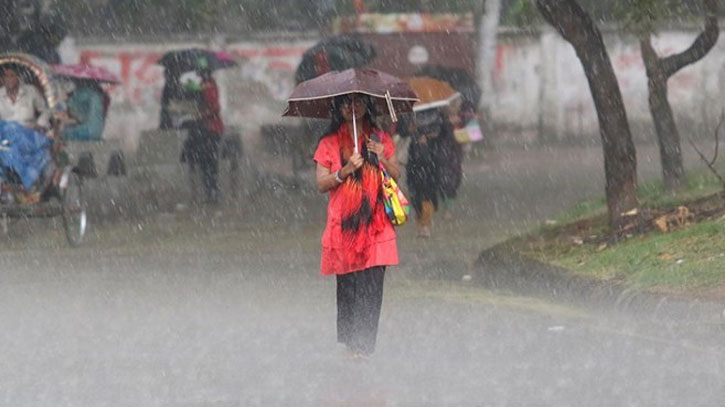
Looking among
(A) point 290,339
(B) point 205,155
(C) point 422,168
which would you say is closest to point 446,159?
(C) point 422,168

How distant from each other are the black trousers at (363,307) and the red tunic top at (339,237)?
6cm

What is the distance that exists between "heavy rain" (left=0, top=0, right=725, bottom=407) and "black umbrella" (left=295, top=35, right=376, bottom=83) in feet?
0.24

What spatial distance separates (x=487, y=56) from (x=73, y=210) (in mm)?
17875

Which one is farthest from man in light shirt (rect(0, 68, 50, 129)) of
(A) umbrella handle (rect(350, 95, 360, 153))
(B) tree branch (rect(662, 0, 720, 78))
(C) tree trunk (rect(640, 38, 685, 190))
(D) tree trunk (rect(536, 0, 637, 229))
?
(A) umbrella handle (rect(350, 95, 360, 153))

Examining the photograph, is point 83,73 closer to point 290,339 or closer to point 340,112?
point 290,339

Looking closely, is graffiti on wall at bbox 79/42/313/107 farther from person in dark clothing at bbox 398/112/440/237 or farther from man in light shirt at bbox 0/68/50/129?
man in light shirt at bbox 0/68/50/129

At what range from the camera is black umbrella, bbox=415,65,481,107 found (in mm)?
32906

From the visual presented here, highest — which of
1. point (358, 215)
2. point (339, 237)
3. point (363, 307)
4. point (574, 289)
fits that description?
point (358, 215)

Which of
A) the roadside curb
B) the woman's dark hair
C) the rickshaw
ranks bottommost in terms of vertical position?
the roadside curb

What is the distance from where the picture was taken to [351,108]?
9438mm

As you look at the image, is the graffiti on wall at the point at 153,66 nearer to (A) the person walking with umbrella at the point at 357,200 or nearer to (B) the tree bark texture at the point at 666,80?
(B) the tree bark texture at the point at 666,80

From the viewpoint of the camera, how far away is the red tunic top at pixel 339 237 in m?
9.52

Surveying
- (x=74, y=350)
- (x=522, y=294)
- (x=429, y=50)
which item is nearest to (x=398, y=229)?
(x=522, y=294)

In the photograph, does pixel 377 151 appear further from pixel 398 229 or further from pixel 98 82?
pixel 98 82
